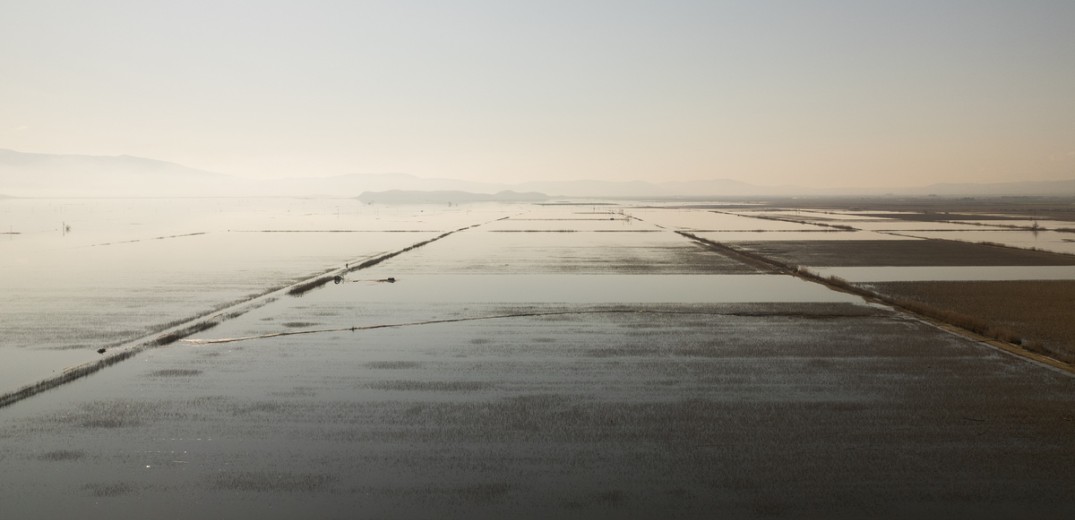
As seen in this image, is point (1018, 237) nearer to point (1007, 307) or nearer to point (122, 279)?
point (1007, 307)

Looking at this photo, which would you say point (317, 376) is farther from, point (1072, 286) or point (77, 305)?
point (1072, 286)

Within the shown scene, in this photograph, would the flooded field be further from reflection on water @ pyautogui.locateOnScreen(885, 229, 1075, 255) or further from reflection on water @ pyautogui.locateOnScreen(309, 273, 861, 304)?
reflection on water @ pyautogui.locateOnScreen(885, 229, 1075, 255)

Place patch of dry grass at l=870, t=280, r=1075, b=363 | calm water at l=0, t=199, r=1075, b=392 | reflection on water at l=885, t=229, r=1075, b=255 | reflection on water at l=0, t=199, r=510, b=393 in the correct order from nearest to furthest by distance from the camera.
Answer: reflection on water at l=0, t=199, r=510, b=393 → patch of dry grass at l=870, t=280, r=1075, b=363 → calm water at l=0, t=199, r=1075, b=392 → reflection on water at l=885, t=229, r=1075, b=255

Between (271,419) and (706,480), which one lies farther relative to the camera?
(271,419)

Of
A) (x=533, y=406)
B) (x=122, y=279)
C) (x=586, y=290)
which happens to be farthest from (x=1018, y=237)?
(x=122, y=279)

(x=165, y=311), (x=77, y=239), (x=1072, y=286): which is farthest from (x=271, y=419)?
(x=77, y=239)

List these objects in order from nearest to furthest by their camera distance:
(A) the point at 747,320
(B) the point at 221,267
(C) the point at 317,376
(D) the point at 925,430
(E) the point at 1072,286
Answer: (D) the point at 925,430
(C) the point at 317,376
(A) the point at 747,320
(E) the point at 1072,286
(B) the point at 221,267

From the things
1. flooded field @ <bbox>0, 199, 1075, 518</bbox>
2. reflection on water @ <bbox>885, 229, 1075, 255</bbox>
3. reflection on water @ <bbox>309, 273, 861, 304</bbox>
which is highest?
reflection on water @ <bbox>885, 229, 1075, 255</bbox>

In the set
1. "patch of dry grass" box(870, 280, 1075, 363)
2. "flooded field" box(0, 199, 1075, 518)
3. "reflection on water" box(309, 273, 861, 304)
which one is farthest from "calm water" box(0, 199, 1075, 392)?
"patch of dry grass" box(870, 280, 1075, 363)
